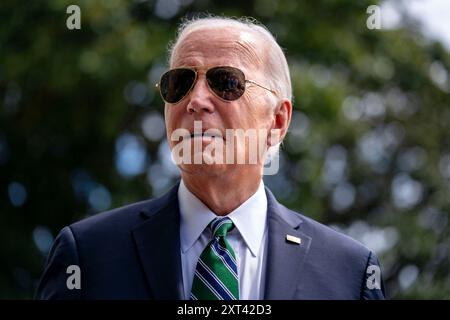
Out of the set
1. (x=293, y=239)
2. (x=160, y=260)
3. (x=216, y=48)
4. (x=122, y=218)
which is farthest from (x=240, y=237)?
(x=216, y=48)

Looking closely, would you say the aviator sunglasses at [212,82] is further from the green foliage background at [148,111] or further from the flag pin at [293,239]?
the green foliage background at [148,111]

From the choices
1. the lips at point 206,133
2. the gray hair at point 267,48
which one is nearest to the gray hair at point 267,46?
the gray hair at point 267,48

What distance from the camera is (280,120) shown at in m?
3.45

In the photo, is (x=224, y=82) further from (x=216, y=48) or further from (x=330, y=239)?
(x=330, y=239)

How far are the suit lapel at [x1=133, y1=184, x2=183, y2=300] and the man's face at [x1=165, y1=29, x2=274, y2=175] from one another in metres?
0.17

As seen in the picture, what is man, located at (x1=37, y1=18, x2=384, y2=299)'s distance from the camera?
2.91m

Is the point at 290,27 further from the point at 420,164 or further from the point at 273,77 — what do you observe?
the point at 273,77

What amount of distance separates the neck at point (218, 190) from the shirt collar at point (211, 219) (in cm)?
2

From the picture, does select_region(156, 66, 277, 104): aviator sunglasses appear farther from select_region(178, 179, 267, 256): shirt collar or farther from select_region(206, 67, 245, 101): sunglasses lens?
select_region(178, 179, 267, 256): shirt collar

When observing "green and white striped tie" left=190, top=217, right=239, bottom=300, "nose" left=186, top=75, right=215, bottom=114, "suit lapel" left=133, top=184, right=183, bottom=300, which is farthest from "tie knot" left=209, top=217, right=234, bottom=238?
"nose" left=186, top=75, right=215, bottom=114

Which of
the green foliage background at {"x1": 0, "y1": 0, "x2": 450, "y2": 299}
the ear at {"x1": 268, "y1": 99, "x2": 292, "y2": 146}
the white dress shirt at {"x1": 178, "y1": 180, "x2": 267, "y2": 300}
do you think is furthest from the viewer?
the green foliage background at {"x1": 0, "y1": 0, "x2": 450, "y2": 299}

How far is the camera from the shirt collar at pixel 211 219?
121 inches

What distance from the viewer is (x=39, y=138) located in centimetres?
939

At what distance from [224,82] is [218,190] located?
0.37 meters
